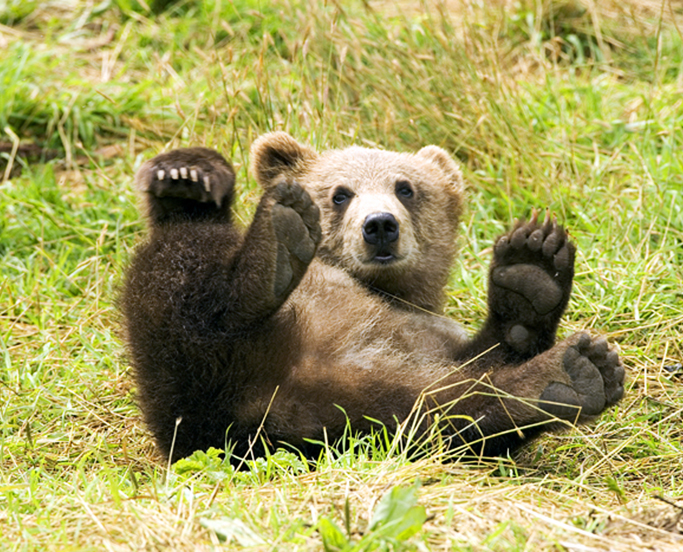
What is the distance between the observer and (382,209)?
183 inches

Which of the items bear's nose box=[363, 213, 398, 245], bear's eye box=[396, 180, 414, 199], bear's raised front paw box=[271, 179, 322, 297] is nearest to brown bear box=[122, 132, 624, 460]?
bear's raised front paw box=[271, 179, 322, 297]

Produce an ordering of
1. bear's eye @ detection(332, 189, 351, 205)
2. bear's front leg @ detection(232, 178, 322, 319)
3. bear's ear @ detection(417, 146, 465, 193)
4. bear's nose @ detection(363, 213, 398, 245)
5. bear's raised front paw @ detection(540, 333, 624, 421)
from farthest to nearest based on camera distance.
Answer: bear's ear @ detection(417, 146, 465, 193), bear's eye @ detection(332, 189, 351, 205), bear's nose @ detection(363, 213, 398, 245), bear's raised front paw @ detection(540, 333, 624, 421), bear's front leg @ detection(232, 178, 322, 319)

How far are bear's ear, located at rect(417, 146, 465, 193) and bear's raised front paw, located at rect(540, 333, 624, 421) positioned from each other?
5.98 ft

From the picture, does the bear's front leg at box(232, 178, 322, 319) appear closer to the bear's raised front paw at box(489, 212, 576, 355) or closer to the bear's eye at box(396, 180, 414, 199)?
the bear's raised front paw at box(489, 212, 576, 355)

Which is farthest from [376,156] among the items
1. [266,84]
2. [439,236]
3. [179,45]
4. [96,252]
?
[179,45]

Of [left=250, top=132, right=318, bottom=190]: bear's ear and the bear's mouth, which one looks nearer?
the bear's mouth

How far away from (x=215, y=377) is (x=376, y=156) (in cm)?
187

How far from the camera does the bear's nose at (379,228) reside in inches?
177

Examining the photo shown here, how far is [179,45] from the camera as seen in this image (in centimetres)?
865

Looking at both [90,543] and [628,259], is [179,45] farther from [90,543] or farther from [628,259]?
[90,543]

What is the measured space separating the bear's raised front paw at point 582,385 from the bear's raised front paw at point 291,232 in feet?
3.46

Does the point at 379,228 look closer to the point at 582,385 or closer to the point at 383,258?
the point at 383,258

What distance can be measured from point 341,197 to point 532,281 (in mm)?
1283

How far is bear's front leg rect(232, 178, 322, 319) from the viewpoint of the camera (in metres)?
3.58
